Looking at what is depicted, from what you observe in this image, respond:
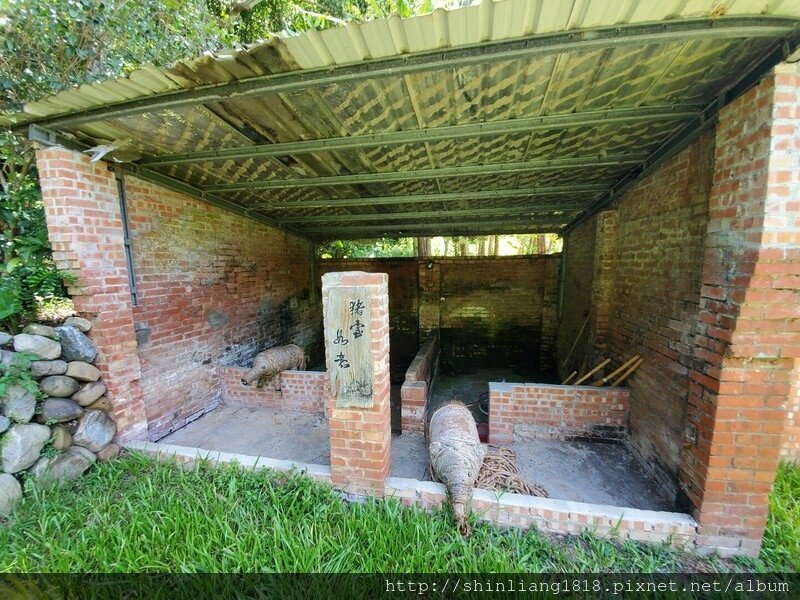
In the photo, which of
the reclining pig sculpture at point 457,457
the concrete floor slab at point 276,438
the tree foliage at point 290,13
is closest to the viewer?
the reclining pig sculpture at point 457,457

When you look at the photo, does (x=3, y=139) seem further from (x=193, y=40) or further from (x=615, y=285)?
(x=615, y=285)

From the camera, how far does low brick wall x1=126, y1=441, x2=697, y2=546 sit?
2107 millimetres

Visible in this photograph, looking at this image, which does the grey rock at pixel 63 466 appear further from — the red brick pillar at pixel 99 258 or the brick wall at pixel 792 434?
the brick wall at pixel 792 434

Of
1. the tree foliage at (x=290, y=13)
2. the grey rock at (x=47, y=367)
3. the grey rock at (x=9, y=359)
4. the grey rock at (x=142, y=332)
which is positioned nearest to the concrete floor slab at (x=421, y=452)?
the grey rock at (x=142, y=332)

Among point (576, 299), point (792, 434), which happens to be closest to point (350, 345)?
point (792, 434)

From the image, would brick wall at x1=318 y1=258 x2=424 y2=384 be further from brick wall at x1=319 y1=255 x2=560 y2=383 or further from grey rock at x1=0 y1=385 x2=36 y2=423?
grey rock at x1=0 y1=385 x2=36 y2=423

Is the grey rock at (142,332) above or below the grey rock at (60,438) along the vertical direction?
above

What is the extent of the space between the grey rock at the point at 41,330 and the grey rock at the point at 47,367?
0.73ft

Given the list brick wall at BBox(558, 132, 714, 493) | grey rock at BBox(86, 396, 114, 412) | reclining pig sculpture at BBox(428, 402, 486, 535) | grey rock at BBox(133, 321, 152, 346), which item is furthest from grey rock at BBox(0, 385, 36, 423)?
brick wall at BBox(558, 132, 714, 493)

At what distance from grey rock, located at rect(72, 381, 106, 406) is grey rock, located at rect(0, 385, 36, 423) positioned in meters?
0.32

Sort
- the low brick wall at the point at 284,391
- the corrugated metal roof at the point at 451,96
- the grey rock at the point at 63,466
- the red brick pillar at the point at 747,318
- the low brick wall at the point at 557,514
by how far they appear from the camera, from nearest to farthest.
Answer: the corrugated metal roof at the point at 451,96 → the red brick pillar at the point at 747,318 → the low brick wall at the point at 557,514 → the grey rock at the point at 63,466 → the low brick wall at the point at 284,391

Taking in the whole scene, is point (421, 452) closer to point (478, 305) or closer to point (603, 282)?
point (603, 282)

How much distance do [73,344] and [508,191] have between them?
199 inches

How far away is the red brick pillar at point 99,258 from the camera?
2.62 m
